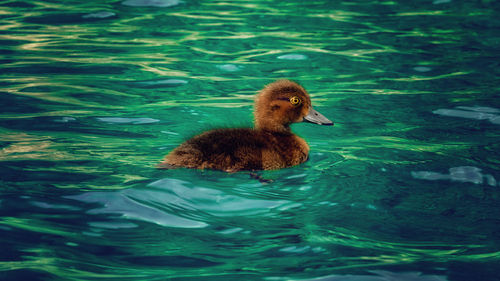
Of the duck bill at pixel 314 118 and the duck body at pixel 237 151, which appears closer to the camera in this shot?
the duck body at pixel 237 151

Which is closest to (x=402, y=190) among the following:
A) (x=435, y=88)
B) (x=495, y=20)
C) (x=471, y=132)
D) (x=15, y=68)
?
(x=471, y=132)

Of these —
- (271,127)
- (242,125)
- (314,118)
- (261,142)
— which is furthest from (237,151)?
(314,118)

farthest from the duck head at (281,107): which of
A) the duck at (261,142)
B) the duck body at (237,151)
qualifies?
the duck body at (237,151)

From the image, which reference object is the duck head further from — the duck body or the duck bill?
the duck body

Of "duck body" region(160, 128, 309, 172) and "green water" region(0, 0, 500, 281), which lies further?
"duck body" region(160, 128, 309, 172)

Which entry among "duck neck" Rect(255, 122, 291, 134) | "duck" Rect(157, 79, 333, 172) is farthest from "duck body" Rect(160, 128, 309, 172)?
"duck neck" Rect(255, 122, 291, 134)

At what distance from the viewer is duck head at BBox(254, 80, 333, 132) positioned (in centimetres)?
656

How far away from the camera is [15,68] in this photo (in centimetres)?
923

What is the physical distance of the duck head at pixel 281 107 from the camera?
6.56 meters

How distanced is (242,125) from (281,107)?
0.47 metres

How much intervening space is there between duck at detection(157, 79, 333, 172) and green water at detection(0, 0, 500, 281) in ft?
0.35

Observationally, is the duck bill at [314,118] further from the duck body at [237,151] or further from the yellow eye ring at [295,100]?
the duck body at [237,151]

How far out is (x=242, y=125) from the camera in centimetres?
681

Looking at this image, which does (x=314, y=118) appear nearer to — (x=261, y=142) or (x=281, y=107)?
(x=281, y=107)
